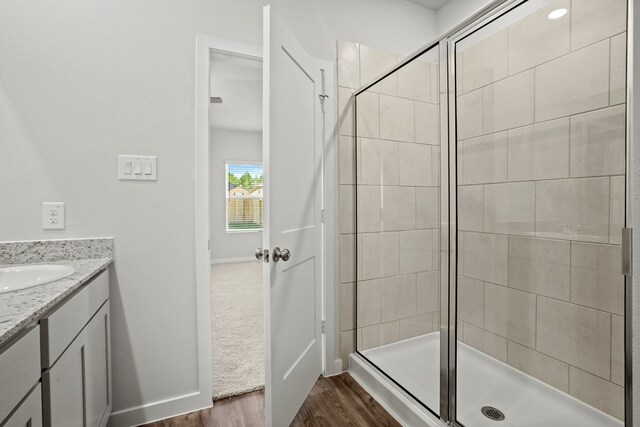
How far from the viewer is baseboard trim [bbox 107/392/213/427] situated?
157 centimetres

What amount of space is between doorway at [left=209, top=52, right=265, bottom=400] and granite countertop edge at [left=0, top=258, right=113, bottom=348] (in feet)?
3.80

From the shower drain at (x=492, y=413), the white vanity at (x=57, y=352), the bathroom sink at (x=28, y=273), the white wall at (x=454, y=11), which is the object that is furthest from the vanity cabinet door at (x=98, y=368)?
the white wall at (x=454, y=11)

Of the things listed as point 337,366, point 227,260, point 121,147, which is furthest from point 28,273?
point 227,260

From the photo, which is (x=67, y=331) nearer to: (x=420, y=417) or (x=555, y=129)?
(x=420, y=417)

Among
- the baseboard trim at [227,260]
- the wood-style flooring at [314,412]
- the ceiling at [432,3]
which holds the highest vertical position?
the ceiling at [432,3]

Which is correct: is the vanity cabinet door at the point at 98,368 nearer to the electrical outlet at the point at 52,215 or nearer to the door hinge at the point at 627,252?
the electrical outlet at the point at 52,215

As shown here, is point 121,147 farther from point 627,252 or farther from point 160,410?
point 627,252

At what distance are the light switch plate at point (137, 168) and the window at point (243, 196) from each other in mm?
4855

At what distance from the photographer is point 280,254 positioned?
1387 millimetres

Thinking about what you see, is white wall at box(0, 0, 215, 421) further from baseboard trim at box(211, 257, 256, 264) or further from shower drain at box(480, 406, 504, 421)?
baseboard trim at box(211, 257, 256, 264)

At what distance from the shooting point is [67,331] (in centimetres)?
96

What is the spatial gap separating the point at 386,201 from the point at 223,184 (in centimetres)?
496

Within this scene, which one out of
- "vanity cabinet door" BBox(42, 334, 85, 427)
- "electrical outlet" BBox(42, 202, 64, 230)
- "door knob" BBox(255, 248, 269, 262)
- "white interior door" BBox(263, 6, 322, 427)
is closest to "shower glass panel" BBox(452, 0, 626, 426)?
"white interior door" BBox(263, 6, 322, 427)

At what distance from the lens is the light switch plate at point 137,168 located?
1.56m
